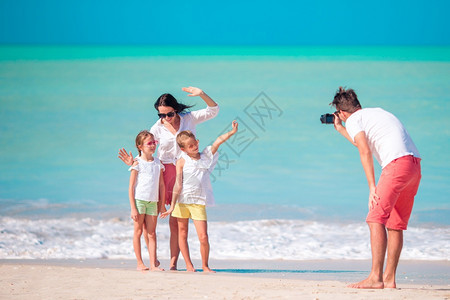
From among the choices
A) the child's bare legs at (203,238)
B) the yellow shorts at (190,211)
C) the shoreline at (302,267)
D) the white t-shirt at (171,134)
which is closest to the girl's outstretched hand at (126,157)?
the white t-shirt at (171,134)

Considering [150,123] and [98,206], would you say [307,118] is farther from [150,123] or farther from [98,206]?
[98,206]

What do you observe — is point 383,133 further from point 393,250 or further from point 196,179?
point 196,179

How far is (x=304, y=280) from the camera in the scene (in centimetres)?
459

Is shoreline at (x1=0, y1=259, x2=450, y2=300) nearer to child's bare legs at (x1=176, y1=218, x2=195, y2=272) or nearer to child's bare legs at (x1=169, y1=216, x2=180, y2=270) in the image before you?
child's bare legs at (x1=176, y1=218, x2=195, y2=272)

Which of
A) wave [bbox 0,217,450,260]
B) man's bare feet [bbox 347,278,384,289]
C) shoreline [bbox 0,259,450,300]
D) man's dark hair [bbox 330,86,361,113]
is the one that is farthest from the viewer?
wave [bbox 0,217,450,260]

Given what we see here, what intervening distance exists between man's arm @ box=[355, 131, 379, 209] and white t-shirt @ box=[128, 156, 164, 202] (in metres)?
1.62

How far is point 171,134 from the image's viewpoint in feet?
17.0

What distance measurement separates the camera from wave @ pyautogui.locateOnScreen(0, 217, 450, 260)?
592 cm

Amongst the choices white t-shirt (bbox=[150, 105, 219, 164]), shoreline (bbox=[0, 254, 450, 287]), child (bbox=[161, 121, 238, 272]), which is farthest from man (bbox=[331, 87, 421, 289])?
white t-shirt (bbox=[150, 105, 219, 164])

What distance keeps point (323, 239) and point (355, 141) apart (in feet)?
8.41

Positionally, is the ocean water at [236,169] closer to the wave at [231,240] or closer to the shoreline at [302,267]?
the wave at [231,240]

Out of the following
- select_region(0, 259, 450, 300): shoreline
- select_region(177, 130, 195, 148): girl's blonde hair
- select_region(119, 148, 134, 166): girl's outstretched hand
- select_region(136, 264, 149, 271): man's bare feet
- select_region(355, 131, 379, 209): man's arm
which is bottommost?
select_region(0, 259, 450, 300): shoreline

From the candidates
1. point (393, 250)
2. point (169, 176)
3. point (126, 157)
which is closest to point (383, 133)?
point (393, 250)

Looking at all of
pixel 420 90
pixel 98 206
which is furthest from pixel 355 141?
pixel 420 90
